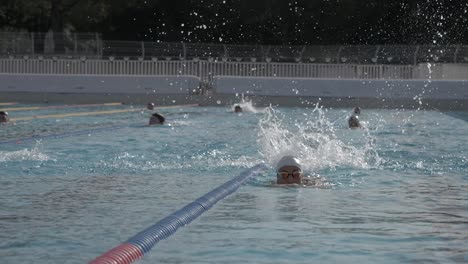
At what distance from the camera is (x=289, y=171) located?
8125mm

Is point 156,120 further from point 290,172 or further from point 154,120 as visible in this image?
point 290,172

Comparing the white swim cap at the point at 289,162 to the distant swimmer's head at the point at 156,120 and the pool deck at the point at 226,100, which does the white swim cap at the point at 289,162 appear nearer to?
the distant swimmer's head at the point at 156,120

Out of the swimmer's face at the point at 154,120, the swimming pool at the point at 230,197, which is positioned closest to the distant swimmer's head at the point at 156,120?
the swimmer's face at the point at 154,120

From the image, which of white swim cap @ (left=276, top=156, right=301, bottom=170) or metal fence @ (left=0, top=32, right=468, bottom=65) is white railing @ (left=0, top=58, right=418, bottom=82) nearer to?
metal fence @ (left=0, top=32, right=468, bottom=65)

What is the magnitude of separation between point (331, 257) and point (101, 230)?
4.73ft

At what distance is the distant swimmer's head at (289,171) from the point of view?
8.09 meters

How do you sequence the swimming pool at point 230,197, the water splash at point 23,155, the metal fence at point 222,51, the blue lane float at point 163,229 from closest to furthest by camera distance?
the blue lane float at point 163,229 < the swimming pool at point 230,197 < the water splash at point 23,155 < the metal fence at point 222,51

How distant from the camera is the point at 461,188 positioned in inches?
324

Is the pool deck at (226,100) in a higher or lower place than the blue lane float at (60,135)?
lower

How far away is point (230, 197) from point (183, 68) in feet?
57.3

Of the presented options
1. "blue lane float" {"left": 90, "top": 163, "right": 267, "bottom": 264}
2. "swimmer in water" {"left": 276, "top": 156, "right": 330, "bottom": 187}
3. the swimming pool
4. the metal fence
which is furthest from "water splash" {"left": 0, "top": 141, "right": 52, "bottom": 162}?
the metal fence

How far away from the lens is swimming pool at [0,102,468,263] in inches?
209

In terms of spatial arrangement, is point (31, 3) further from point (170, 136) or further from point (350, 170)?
point (350, 170)

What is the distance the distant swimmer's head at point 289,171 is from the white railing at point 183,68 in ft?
54.1
